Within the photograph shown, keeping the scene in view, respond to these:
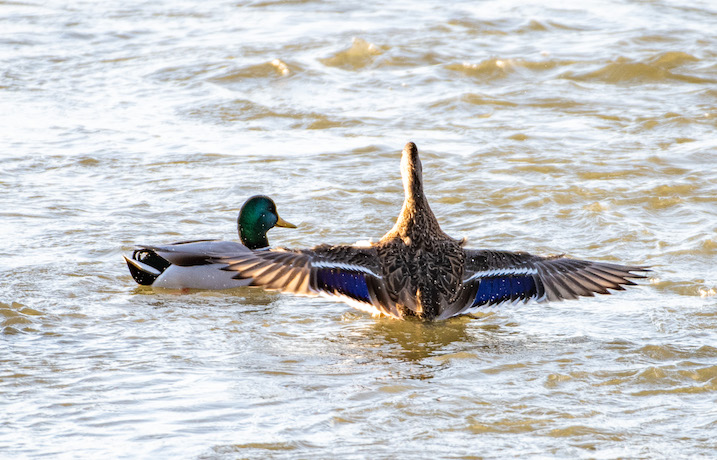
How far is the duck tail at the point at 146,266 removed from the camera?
22.3 feet

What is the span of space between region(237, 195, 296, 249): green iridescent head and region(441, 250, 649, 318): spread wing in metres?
1.80

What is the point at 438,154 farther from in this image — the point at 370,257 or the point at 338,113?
the point at 370,257

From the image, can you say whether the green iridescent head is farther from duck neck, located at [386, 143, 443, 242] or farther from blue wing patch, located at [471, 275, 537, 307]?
blue wing patch, located at [471, 275, 537, 307]

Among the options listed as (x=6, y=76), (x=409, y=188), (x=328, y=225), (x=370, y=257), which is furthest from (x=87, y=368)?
(x=6, y=76)

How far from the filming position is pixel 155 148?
31.4ft

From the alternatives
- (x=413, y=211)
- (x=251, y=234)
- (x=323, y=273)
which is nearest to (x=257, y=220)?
(x=251, y=234)

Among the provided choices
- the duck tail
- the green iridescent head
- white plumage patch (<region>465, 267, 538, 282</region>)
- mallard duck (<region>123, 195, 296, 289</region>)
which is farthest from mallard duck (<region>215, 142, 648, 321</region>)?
the green iridescent head

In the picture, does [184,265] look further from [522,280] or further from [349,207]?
[522,280]

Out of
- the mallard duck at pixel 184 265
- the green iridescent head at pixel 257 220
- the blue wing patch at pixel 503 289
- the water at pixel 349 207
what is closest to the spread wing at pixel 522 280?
the blue wing patch at pixel 503 289

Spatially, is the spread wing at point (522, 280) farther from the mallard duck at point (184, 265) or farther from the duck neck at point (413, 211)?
the mallard duck at point (184, 265)

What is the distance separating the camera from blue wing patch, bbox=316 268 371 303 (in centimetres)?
588

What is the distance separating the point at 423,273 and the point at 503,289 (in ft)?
1.48

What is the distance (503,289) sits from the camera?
20.0 ft

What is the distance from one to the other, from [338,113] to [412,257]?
4.73 metres
